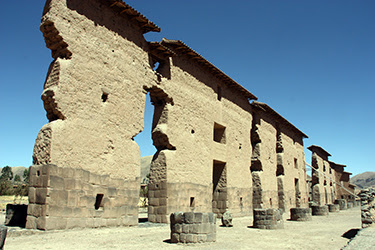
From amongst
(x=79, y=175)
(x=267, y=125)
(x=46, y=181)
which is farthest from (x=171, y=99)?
(x=267, y=125)

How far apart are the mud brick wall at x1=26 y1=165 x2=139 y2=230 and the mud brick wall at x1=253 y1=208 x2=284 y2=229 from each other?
4.66 metres

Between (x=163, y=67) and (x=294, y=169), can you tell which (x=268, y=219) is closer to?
(x=163, y=67)

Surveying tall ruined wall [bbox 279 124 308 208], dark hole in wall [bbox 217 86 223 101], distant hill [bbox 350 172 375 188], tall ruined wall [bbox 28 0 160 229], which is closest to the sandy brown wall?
tall ruined wall [bbox 28 0 160 229]

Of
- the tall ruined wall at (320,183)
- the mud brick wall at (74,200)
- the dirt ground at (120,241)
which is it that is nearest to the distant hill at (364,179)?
the tall ruined wall at (320,183)

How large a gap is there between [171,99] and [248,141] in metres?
7.89

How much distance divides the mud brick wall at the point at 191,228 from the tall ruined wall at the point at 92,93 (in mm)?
2953

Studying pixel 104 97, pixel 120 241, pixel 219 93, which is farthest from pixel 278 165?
pixel 120 241

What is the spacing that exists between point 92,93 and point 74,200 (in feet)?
10.3

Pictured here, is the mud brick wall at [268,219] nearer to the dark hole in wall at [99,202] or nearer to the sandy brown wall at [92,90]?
the sandy brown wall at [92,90]

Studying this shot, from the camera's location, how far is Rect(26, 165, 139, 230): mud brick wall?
7641 mm

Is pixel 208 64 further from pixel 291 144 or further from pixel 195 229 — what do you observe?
pixel 291 144

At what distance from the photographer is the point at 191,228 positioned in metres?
7.02

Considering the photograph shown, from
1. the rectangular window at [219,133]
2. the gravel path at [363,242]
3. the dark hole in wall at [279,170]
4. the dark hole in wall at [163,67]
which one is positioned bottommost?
the gravel path at [363,242]

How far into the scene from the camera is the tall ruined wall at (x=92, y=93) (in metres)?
8.24
